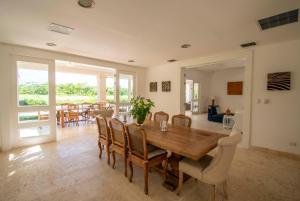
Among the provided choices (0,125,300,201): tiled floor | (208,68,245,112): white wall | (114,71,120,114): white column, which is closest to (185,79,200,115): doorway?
(208,68,245,112): white wall

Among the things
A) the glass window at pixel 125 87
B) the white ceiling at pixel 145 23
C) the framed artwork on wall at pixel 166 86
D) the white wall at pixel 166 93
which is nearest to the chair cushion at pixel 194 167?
the white ceiling at pixel 145 23

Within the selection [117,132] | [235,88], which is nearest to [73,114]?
[117,132]

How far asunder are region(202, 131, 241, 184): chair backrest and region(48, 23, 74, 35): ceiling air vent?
2929 millimetres

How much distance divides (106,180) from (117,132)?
2.47 ft

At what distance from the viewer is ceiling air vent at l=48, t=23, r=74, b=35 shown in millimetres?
2461

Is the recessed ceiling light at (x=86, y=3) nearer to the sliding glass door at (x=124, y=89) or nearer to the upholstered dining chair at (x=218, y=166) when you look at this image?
the upholstered dining chair at (x=218, y=166)

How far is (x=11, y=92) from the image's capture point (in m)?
3.54

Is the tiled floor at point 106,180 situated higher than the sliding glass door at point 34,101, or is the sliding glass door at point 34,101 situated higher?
the sliding glass door at point 34,101

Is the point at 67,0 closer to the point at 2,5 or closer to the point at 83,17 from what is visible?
the point at 83,17

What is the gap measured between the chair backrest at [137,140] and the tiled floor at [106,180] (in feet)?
1.70

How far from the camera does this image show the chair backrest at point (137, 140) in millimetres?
2016

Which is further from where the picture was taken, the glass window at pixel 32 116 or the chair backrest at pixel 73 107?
the chair backrest at pixel 73 107

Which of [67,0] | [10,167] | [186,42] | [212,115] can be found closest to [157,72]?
[186,42]

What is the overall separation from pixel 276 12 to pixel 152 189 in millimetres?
3012
